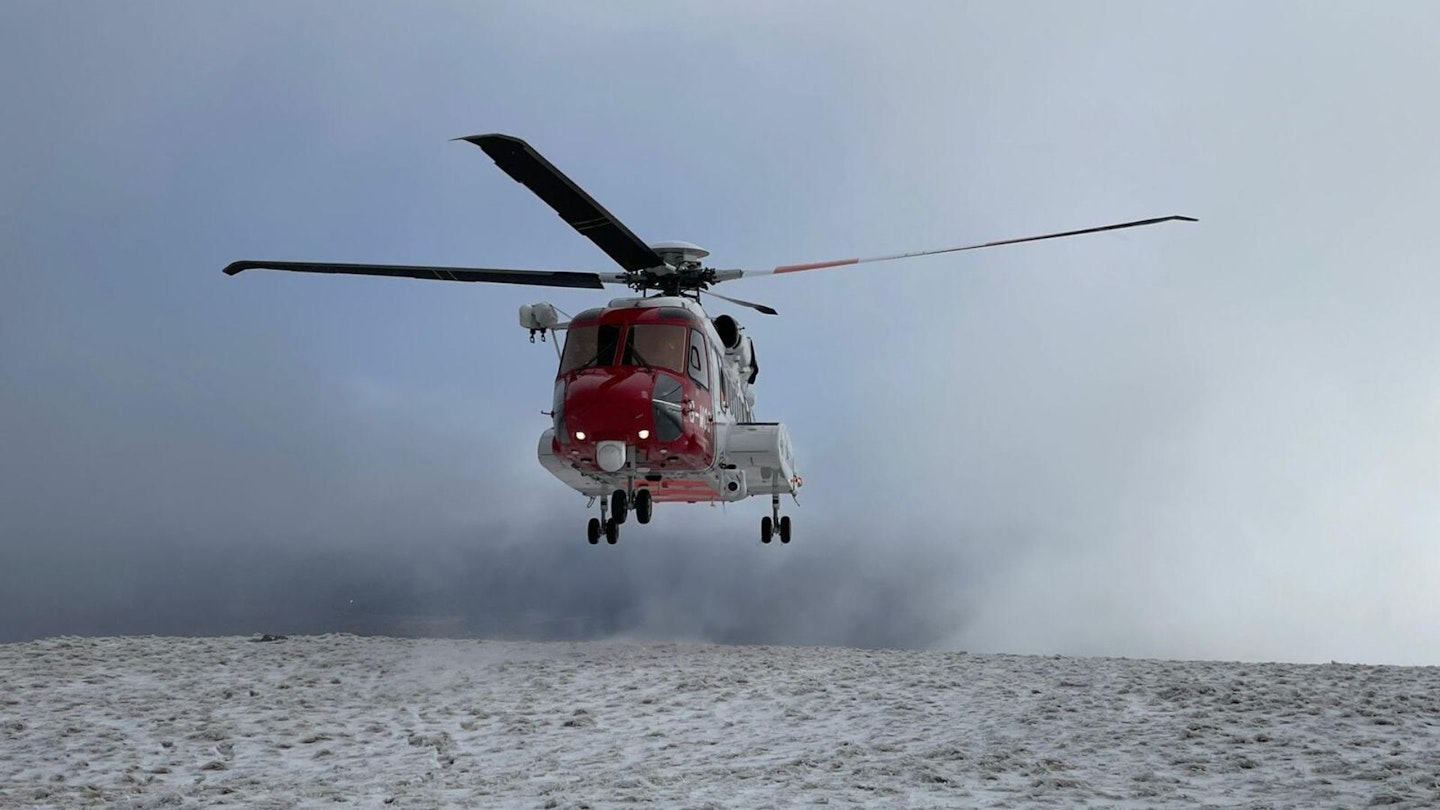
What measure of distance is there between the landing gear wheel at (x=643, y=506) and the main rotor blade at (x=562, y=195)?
365cm

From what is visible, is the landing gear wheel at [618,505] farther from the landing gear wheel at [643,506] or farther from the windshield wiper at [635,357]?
the windshield wiper at [635,357]

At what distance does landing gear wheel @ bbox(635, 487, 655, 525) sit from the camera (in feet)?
53.9

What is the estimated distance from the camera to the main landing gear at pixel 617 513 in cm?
1650

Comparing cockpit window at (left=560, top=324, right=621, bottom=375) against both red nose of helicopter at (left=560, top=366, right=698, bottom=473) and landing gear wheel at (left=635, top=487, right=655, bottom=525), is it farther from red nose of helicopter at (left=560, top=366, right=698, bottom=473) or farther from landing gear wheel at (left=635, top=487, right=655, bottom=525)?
landing gear wheel at (left=635, top=487, right=655, bottom=525)

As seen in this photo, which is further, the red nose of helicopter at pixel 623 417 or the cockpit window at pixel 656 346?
the cockpit window at pixel 656 346

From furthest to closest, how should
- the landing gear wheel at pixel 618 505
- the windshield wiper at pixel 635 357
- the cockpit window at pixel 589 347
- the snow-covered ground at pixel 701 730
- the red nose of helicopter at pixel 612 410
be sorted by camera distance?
the landing gear wheel at pixel 618 505 → the cockpit window at pixel 589 347 → the windshield wiper at pixel 635 357 → the red nose of helicopter at pixel 612 410 → the snow-covered ground at pixel 701 730

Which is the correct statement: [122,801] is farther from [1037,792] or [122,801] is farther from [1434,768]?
[1434,768]

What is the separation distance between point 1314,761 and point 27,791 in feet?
46.7

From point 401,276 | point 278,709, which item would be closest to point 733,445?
point 401,276

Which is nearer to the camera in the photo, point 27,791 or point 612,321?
point 27,791

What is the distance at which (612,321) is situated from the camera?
16.0 metres

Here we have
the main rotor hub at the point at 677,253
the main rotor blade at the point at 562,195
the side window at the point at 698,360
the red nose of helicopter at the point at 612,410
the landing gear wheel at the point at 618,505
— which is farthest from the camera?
the main rotor hub at the point at 677,253

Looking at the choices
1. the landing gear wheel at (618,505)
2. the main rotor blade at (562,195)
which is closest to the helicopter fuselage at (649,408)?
the landing gear wheel at (618,505)

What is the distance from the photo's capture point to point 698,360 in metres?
16.3
